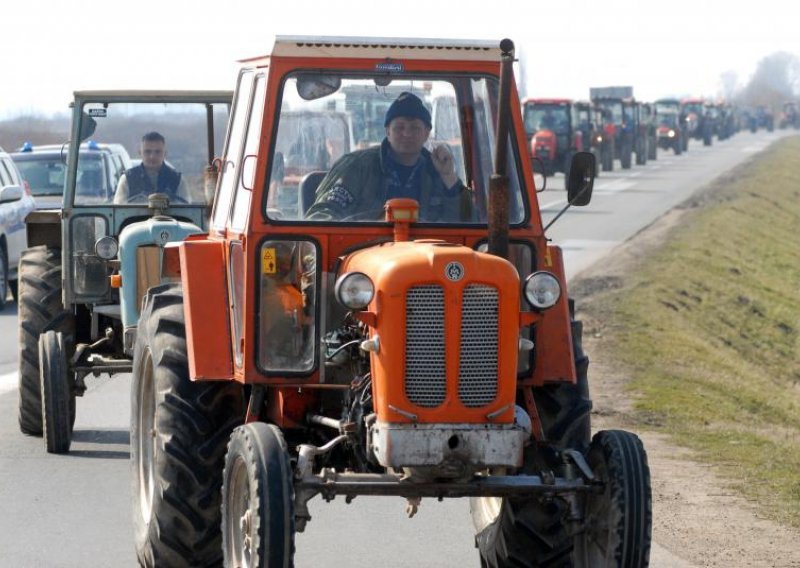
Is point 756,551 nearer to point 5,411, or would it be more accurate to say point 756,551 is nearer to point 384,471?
point 384,471

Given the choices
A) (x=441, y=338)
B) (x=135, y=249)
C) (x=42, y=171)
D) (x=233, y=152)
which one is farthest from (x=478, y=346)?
(x=42, y=171)

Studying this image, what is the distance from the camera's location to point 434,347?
624 centimetres

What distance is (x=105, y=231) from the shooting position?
11.8 m

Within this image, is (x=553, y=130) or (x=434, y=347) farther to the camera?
(x=553, y=130)

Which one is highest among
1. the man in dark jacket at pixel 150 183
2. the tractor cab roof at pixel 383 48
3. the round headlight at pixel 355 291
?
the tractor cab roof at pixel 383 48

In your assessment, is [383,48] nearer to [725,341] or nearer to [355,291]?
[355,291]

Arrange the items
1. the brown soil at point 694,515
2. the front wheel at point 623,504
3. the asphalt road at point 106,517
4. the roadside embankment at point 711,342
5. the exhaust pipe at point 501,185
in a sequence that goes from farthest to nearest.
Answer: the roadside embankment at point 711,342 < the brown soil at point 694,515 < the asphalt road at point 106,517 < the exhaust pipe at point 501,185 < the front wheel at point 623,504

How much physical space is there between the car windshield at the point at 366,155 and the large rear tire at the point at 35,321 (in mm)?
4334

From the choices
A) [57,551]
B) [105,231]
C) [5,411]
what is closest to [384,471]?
[57,551]

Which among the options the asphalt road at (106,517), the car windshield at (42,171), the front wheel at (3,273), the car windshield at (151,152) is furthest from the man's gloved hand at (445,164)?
the car windshield at (42,171)

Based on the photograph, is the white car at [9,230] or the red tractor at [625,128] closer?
the white car at [9,230]

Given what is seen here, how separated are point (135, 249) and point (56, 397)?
100cm

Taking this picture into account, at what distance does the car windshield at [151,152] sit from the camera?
11.8m

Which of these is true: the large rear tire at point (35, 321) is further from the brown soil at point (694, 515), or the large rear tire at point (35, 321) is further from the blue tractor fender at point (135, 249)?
the brown soil at point (694, 515)
